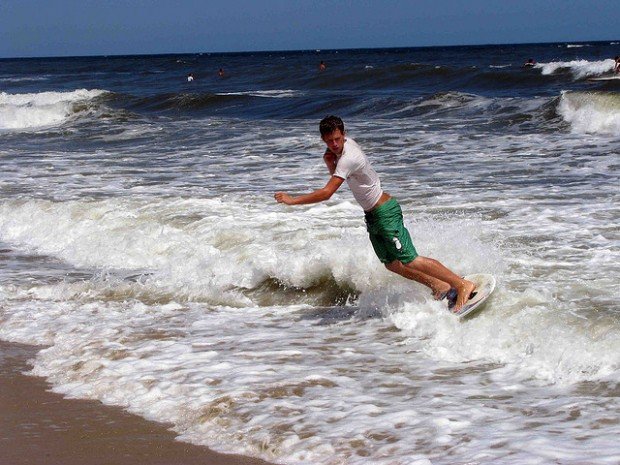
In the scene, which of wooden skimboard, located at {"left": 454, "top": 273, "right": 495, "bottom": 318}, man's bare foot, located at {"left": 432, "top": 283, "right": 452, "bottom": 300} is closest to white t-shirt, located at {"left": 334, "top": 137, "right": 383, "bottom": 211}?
man's bare foot, located at {"left": 432, "top": 283, "right": 452, "bottom": 300}

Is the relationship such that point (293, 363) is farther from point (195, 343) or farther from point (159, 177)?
point (159, 177)

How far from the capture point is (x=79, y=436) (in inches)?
208

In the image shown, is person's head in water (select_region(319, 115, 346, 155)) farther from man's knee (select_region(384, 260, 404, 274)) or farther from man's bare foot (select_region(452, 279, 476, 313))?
man's bare foot (select_region(452, 279, 476, 313))

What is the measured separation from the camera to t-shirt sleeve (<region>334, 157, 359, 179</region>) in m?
6.73

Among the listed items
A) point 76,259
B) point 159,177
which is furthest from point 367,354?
point 159,177

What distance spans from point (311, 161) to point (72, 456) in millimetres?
11995

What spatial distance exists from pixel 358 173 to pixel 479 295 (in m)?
1.29

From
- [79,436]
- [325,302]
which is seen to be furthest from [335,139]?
[79,436]

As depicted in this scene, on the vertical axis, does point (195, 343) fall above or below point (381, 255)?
below

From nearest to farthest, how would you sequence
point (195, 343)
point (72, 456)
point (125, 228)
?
1. point (72, 456)
2. point (195, 343)
3. point (125, 228)

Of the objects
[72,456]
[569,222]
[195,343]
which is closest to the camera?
[72,456]

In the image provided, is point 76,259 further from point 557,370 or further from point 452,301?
point 557,370

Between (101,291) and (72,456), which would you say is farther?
(101,291)

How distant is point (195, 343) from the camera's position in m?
7.14
